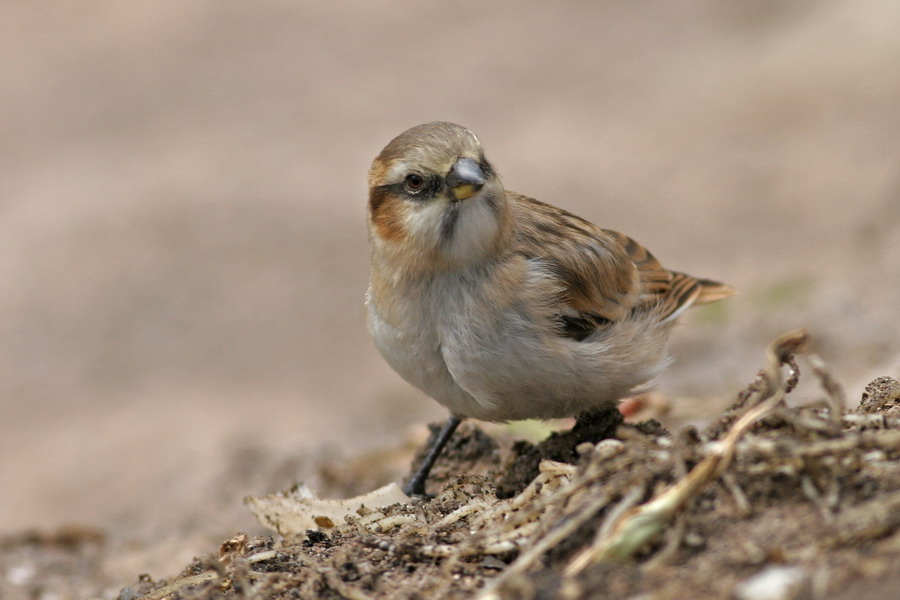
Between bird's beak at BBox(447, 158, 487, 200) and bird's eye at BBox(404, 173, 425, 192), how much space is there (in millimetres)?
138

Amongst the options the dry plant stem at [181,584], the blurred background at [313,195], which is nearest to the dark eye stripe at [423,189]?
the dry plant stem at [181,584]

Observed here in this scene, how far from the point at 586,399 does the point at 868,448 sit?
78.1 inches

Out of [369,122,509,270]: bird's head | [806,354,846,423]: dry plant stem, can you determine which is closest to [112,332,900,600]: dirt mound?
[806,354,846,423]: dry plant stem

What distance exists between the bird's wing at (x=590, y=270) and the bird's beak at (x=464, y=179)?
51cm

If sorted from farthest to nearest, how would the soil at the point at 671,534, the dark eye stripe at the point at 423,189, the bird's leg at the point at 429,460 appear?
1. the bird's leg at the point at 429,460
2. the dark eye stripe at the point at 423,189
3. the soil at the point at 671,534

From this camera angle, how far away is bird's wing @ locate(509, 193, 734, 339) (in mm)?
5016

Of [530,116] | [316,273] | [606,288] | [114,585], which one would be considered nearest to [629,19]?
[530,116]

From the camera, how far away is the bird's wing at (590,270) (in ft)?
16.5

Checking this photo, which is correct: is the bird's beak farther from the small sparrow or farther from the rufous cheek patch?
the rufous cheek patch

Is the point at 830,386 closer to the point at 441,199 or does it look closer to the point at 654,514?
the point at 654,514

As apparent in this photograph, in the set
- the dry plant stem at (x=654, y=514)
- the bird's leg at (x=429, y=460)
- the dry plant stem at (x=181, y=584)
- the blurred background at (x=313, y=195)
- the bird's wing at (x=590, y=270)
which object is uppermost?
the blurred background at (x=313, y=195)

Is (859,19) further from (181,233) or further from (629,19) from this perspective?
(181,233)

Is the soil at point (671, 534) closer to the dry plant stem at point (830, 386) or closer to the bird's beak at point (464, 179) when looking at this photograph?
the dry plant stem at point (830, 386)

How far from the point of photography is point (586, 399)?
4.95 m
